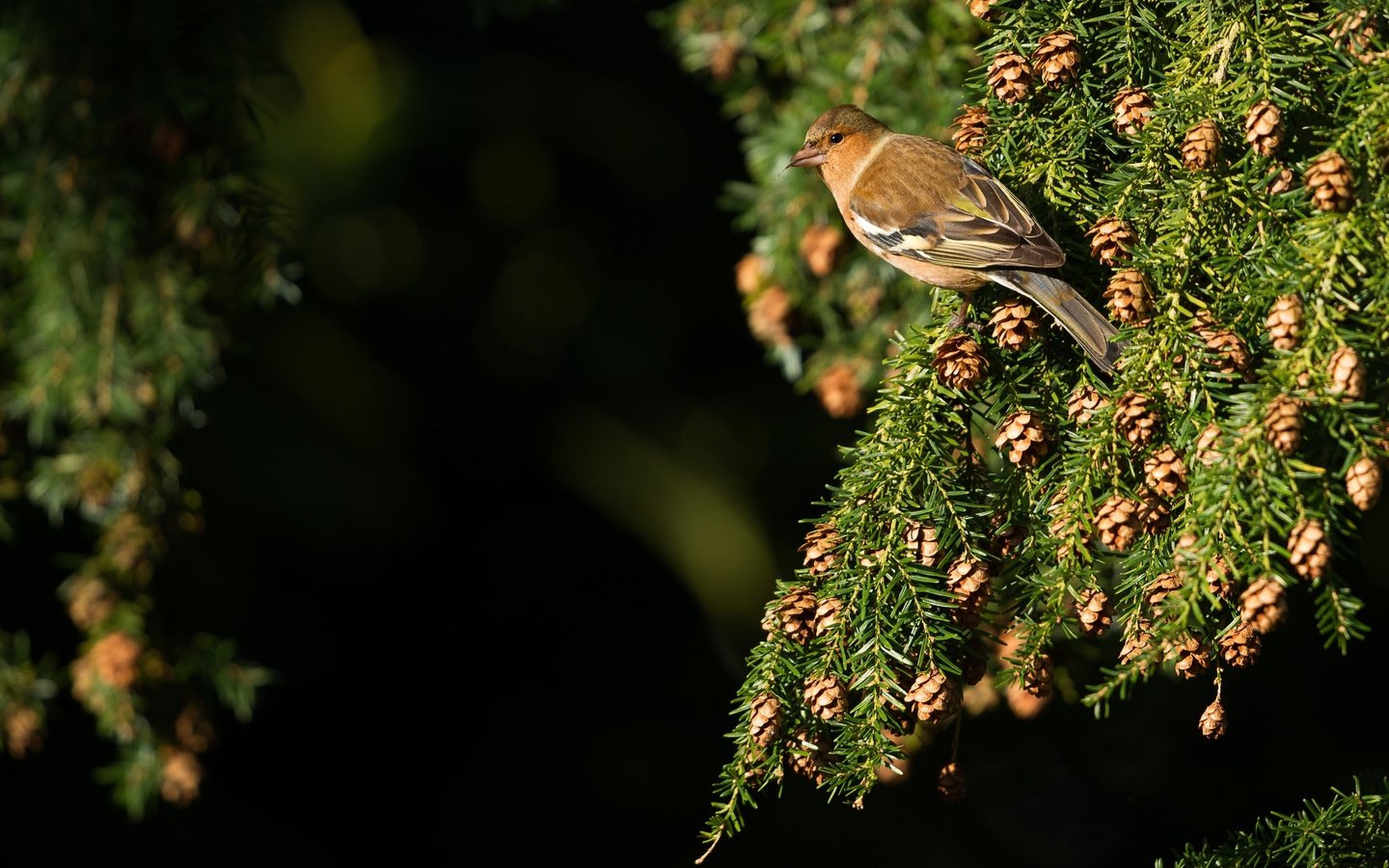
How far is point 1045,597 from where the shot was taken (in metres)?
1.89

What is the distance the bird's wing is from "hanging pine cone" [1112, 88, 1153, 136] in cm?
28

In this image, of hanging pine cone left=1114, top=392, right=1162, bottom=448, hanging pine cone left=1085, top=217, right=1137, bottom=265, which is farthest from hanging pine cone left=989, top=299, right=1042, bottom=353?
hanging pine cone left=1114, top=392, right=1162, bottom=448

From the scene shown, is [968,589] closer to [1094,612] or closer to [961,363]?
[1094,612]

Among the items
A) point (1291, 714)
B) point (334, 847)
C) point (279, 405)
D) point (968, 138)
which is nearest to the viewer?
point (968, 138)

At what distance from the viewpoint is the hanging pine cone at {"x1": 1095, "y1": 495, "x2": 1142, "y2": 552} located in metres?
1.76

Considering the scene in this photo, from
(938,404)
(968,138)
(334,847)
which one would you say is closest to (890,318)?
(968,138)

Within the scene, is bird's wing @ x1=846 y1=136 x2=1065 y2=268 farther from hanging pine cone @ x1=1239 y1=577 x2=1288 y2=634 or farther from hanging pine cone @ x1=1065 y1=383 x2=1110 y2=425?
hanging pine cone @ x1=1239 y1=577 x2=1288 y2=634

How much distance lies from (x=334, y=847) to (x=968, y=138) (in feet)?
11.6

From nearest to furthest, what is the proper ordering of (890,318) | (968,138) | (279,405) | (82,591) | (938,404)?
(938,404) < (968,138) < (82,591) < (890,318) < (279,405)

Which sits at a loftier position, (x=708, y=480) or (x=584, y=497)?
(x=708, y=480)

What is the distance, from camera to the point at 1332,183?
161 cm

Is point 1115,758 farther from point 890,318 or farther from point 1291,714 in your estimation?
point 890,318

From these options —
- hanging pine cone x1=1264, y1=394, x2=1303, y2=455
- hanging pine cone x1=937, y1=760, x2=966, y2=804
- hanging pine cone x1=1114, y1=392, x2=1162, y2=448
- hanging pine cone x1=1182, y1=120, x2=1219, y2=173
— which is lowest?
hanging pine cone x1=937, y1=760, x2=966, y2=804

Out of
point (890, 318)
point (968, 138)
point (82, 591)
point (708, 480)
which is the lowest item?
point (708, 480)
